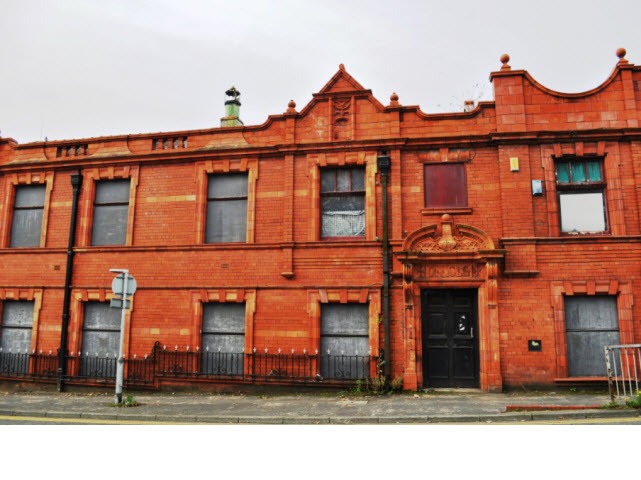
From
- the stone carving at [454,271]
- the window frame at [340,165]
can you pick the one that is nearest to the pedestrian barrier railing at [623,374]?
the stone carving at [454,271]

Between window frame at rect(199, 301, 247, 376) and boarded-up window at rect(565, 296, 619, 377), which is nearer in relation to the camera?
boarded-up window at rect(565, 296, 619, 377)

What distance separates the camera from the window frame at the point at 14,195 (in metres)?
15.5

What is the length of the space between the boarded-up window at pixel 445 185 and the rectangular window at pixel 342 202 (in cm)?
178

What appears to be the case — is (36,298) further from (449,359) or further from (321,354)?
(449,359)

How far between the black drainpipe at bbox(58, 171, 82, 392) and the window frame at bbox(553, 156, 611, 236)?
13.6 metres

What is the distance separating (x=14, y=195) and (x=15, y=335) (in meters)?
4.45

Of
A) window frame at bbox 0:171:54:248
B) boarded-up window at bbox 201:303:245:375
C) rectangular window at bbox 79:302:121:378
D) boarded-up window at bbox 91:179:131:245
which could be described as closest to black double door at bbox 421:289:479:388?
boarded-up window at bbox 201:303:245:375

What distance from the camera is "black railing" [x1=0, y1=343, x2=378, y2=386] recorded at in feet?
41.9

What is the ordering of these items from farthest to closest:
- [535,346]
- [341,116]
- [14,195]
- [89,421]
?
1. [14,195]
2. [341,116]
3. [535,346]
4. [89,421]

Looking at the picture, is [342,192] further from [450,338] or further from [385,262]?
[450,338]

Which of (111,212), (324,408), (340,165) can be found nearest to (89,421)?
(324,408)

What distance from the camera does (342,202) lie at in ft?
45.1

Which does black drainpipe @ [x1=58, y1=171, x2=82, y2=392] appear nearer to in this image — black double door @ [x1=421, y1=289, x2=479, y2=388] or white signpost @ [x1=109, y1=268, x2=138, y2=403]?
white signpost @ [x1=109, y1=268, x2=138, y2=403]

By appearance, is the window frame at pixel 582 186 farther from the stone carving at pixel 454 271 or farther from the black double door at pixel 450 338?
the black double door at pixel 450 338
